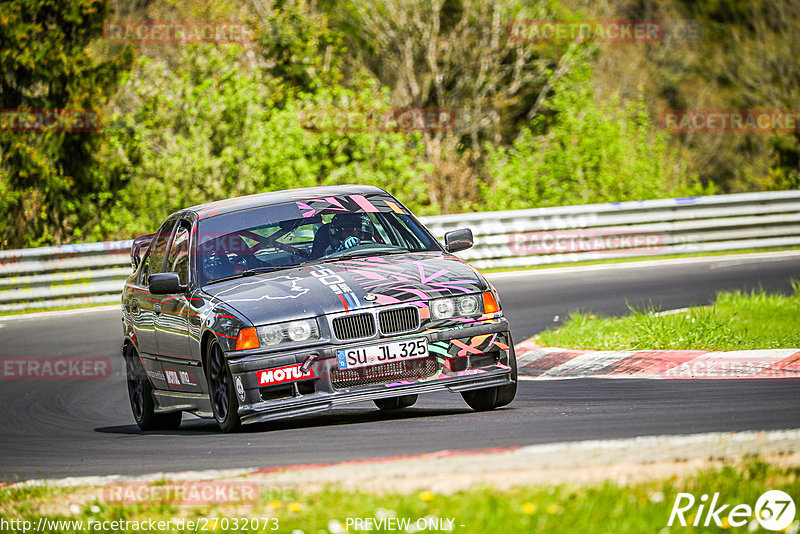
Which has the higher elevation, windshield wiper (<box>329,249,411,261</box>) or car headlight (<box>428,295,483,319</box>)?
windshield wiper (<box>329,249,411,261</box>)

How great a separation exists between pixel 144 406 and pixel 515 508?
559 cm

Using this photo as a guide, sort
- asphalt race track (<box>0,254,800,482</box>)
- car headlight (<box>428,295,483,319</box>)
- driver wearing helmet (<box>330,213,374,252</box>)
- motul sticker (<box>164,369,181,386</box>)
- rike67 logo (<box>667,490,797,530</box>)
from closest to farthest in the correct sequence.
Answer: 1. rike67 logo (<box>667,490,797,530</box>)
2. asphalt race track (<box>0,254,800,482</box>)
3. car headlight (<box>428,295,483,319</box>)
4. driver wearing helmet (<box>330,213,374,252</box>)
5. motul sticker (<box>164,369,181,386</box>)

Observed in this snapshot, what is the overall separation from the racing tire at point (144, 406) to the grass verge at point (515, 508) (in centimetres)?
420

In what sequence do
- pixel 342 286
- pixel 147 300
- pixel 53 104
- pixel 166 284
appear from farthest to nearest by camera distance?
pixel 53 104, pixel 147 300, pixel 166 284, pixel 342 286

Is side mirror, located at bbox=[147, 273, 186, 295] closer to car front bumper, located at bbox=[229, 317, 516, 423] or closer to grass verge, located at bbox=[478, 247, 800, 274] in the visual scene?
car front bumper, located at bbox=[229, 317, 516, 423]

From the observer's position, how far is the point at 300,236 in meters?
8.64

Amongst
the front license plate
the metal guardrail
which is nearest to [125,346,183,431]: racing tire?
the front license plate

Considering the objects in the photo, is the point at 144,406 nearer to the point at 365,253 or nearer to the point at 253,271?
the point at 253,271

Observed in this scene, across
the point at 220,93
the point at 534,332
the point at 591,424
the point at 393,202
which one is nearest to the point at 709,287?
the point at 534,332

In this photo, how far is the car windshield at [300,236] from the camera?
8469 mm

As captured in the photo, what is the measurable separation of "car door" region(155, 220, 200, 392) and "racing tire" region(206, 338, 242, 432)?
1.00 ft

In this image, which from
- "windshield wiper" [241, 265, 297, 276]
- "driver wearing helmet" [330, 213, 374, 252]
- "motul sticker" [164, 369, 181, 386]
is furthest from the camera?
"motul sticker" [164, 369, 181, 386]

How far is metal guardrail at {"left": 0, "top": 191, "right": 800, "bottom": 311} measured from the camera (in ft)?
62.2

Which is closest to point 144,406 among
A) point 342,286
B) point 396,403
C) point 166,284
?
point 166,284
